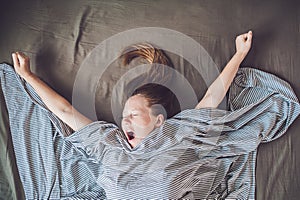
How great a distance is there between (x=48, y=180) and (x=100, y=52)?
0.37 m

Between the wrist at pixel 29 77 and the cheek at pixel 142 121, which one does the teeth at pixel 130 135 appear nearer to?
the cheek at pixel 142 121

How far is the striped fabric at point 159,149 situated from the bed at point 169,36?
6 cm

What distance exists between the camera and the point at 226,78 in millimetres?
1161

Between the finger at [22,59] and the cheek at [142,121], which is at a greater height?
the finger at [22,59]

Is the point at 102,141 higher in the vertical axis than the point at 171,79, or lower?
lower

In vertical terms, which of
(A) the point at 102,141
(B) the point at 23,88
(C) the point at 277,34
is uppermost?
(C) the point at 277,34

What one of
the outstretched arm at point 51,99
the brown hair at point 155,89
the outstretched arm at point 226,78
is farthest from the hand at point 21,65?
the outstretched arm at point 226,78

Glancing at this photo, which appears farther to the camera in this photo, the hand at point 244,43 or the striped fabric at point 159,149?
the hand at point 244,43

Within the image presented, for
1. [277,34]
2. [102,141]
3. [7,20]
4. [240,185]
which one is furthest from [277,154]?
[7,20]

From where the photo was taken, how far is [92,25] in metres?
1.26

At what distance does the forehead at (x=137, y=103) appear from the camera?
3.67ft

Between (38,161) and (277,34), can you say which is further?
(277,34)

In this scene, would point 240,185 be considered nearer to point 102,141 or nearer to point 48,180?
point 102,141

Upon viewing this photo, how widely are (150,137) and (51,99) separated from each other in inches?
10.9
